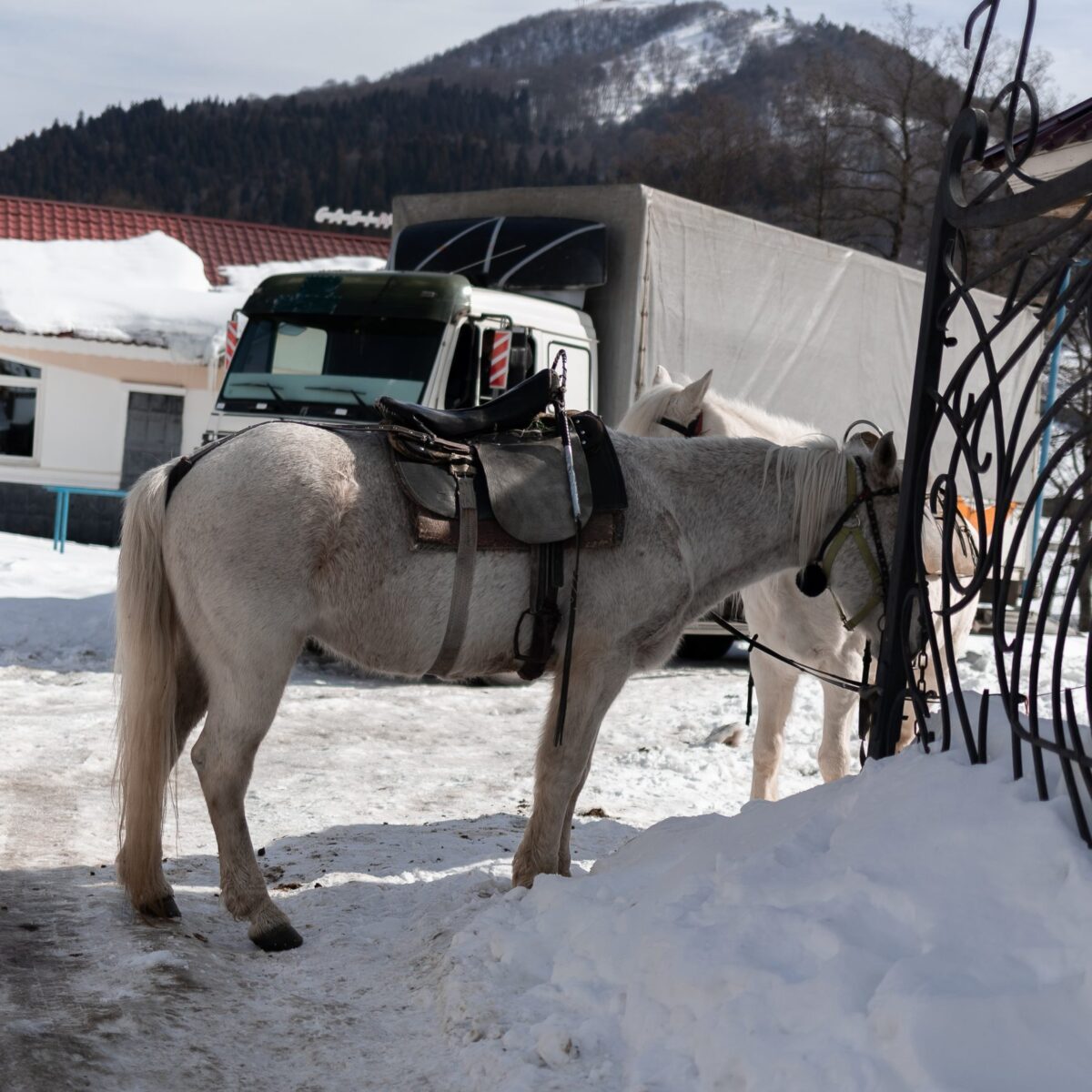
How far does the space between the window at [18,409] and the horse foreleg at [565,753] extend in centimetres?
1750

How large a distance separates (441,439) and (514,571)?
0.52m

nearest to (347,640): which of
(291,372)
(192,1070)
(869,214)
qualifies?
(192,1070)

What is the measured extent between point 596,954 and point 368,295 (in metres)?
7.52

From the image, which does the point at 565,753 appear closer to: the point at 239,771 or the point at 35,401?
the point at 239,771

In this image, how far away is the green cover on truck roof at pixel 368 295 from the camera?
31.8 feet

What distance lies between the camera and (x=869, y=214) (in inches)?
1067

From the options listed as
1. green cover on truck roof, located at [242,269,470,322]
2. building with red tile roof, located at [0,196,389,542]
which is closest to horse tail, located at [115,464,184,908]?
green cover on truck roof, located at [242,269,470,322]

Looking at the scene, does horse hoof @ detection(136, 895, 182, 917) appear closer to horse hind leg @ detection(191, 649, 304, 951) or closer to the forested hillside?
horse hind leg @ detection(191, 649, 304, 951)

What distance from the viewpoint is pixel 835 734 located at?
5.63 meters

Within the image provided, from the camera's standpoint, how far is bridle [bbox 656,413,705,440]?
5824 mm

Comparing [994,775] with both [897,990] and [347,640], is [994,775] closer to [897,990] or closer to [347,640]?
[897,990]

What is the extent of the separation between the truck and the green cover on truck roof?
14mm

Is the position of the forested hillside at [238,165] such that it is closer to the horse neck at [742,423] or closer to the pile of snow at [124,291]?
the pile of snow at [124,291]

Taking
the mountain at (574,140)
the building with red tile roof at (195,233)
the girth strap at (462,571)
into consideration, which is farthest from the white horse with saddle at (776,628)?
the mountain at (574,140)
